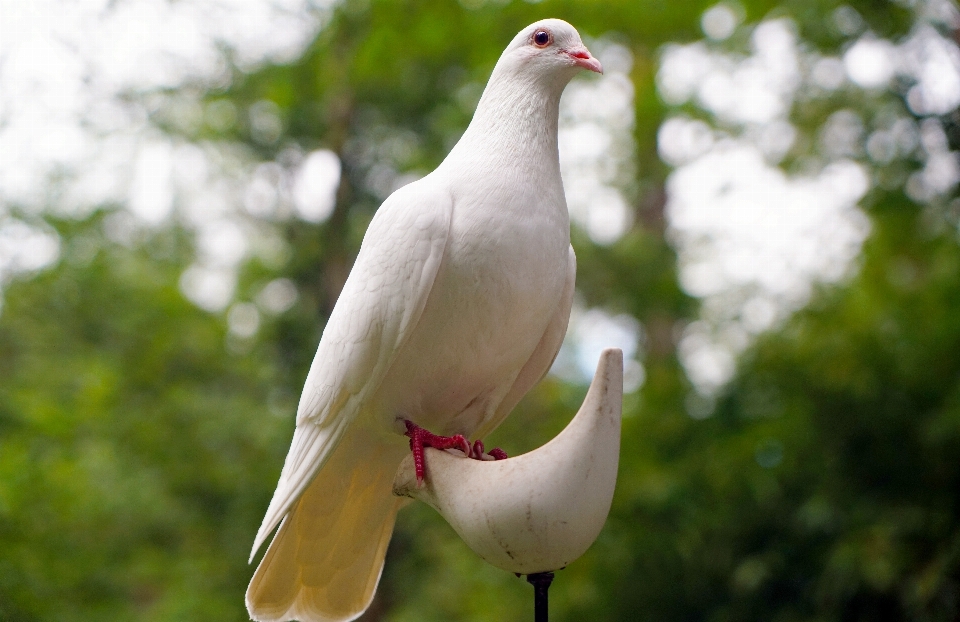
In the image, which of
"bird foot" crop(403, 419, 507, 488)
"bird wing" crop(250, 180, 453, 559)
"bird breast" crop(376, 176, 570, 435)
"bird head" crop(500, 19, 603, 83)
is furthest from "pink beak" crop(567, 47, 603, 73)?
"bird foot" crop(403, 419, 507, 488)

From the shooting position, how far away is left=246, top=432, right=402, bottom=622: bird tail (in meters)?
2.18

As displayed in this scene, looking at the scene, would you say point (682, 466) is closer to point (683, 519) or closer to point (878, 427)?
point (683, 519)

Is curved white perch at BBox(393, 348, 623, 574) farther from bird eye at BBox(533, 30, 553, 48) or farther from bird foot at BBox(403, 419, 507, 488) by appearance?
bird eye at BBox(533, 30, 553, 48)

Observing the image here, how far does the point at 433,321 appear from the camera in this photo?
1.98 m

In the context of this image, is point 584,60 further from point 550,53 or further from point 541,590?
point 541,590

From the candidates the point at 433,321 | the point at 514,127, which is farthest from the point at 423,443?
the point at 514,127

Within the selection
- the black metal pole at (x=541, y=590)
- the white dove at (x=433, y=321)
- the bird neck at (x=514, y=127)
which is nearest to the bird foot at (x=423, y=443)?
the white dove at (x=433, y=321)

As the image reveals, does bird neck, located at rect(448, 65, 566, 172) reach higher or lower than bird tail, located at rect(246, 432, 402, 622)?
higher

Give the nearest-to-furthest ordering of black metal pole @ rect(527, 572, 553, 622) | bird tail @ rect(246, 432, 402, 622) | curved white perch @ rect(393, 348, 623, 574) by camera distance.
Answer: curved white perch @ rect(393, 348, 623, 574), black metal pole @ rect(527, 572, 553, 622), bird tail @ rect(246, 432, 402, 622)

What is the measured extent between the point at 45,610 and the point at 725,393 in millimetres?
4443

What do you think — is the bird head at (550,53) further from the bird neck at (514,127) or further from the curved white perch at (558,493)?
the curved white perch at (558,493)

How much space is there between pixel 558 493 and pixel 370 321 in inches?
23.7

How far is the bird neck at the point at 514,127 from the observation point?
201 cm

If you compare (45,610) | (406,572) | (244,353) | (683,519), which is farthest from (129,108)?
(683,519)
